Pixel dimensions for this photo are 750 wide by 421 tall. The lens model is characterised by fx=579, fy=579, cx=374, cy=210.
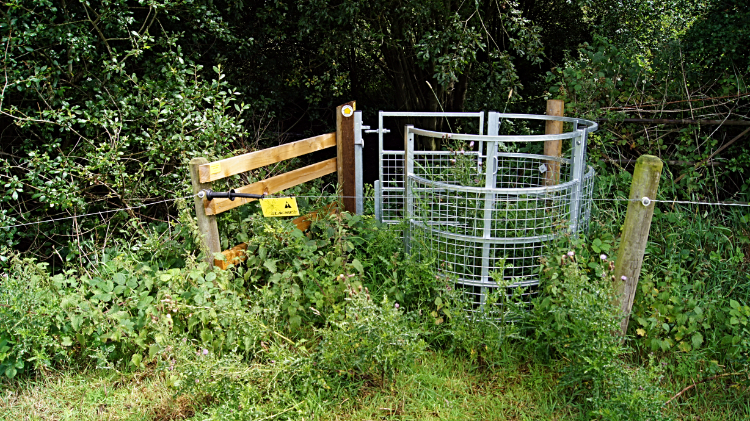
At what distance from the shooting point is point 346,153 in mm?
5016

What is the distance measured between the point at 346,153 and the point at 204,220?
151cm

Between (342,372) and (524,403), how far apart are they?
107 centimetres

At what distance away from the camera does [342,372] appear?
3.39m

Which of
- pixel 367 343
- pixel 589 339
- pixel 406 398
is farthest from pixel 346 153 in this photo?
pixel 589 339

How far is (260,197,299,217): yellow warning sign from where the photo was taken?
A: 393 cm

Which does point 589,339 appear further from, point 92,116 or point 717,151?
point 92,116

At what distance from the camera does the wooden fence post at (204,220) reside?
3.84 meters

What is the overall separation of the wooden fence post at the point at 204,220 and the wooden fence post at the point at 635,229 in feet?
8.69

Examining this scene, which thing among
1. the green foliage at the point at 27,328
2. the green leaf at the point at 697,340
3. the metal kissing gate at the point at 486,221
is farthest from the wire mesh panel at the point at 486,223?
the green foliage at the point at 27,328

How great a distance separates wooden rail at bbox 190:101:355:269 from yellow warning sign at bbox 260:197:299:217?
289mm

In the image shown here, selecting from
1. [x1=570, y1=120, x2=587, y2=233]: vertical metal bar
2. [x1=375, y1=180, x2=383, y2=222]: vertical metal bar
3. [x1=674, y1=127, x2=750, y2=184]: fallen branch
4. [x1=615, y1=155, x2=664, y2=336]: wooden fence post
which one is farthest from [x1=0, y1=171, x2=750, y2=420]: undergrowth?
[x1=674, y1=127, x2=750, y2=184]: fallen branch

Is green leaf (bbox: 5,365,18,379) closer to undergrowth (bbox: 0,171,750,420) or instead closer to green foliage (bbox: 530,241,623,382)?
undergrowth (bbox: 0,171,750,420)

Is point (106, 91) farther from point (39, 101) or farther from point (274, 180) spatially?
point (274, 180)

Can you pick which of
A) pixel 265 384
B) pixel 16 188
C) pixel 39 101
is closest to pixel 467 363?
pixel 265 384
